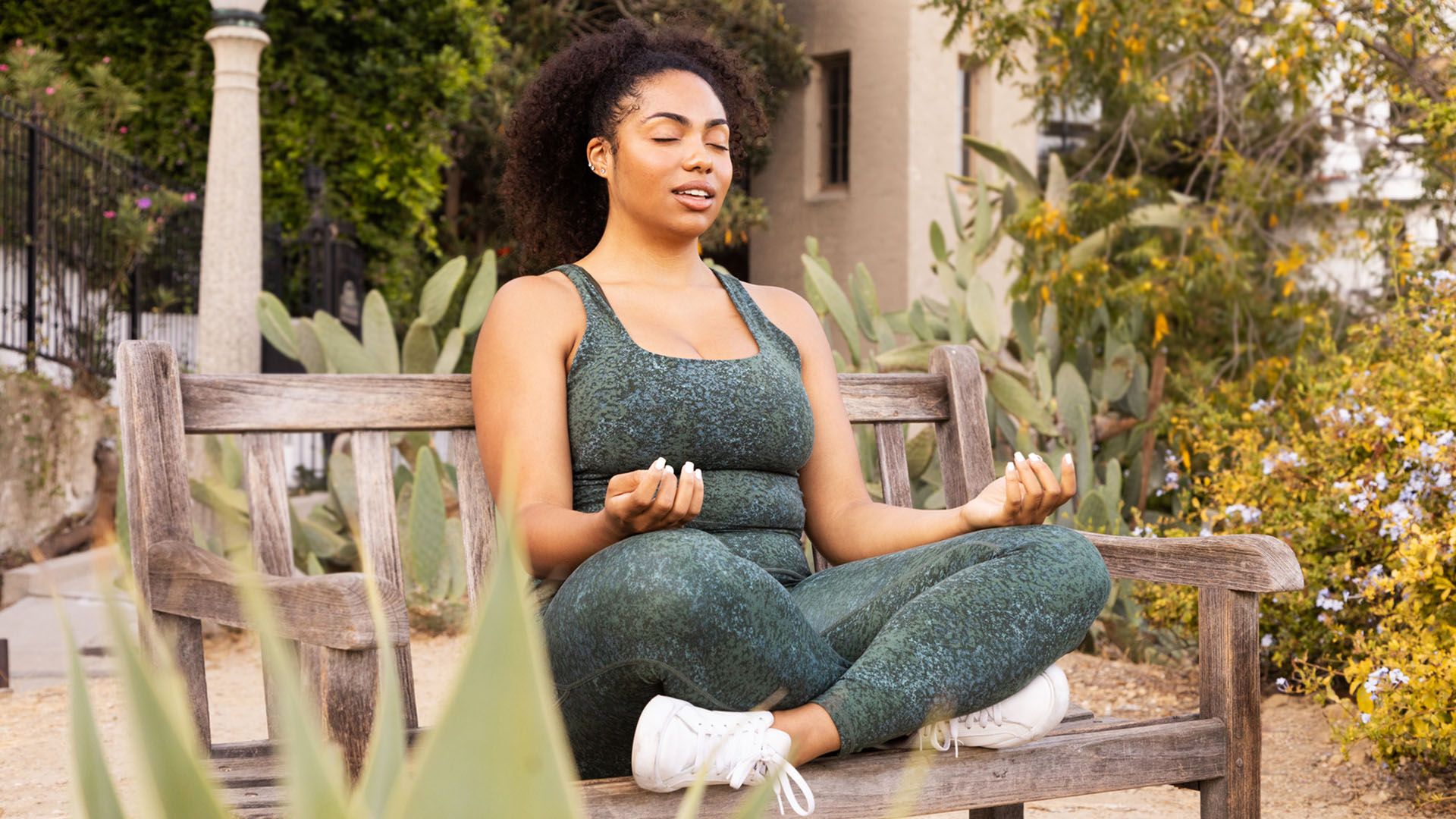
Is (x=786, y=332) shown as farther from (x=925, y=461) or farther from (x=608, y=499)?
(x=925, y=461)

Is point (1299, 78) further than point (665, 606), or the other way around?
point (1299, 78)

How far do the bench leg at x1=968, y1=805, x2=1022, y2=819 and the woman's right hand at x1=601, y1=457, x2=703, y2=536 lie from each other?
3.82 ft

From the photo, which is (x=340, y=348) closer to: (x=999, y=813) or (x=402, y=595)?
(x=999, y=813)

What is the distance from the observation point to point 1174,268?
6066 mm

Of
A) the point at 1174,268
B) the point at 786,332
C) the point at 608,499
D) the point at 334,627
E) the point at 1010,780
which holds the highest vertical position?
the point at 1174,268

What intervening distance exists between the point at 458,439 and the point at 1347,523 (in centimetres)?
273

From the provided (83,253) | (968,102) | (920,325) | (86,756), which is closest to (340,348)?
(920,325)

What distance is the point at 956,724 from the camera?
198cm

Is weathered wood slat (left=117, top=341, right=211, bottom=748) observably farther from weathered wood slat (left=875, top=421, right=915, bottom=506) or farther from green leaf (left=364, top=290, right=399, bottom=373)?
green leaf (left=364, top=290, right=399, bottom=373)

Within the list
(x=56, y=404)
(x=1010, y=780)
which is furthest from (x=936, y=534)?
(x=56, y=404)

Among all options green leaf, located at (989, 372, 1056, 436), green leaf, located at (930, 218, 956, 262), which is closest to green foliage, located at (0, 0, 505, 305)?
green leaf, located at (930, 218, 956, 262)

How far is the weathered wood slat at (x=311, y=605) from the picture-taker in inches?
64.1

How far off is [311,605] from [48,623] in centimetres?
476

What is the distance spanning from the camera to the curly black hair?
8.55 ft
